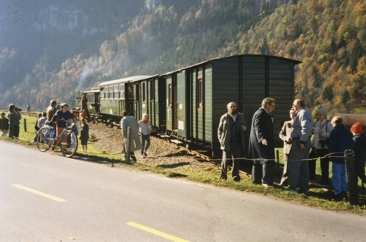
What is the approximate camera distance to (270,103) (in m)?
10.5

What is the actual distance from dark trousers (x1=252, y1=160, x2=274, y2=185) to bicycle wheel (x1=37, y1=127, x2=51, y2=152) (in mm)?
9278

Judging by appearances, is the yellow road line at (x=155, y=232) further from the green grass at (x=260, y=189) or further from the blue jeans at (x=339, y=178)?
the blue jeans at (x=339, y=178)

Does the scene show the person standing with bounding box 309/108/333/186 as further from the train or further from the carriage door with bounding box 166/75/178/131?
the carriage door with bounding box 166/75/178/131

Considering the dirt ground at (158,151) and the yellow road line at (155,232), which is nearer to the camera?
the yellow road line at (155,232)

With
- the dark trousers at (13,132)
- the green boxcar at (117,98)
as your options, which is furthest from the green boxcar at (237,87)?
the green boxcar at (117,98)

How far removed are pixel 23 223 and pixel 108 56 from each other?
588ft

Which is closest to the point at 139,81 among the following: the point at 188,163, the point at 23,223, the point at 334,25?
the point at 188,163

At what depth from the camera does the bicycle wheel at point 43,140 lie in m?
17.9

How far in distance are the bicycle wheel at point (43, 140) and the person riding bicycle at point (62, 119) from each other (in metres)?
1.05

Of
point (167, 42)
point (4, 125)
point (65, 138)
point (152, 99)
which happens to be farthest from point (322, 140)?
point (167, 42)

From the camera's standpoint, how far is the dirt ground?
16047 mm

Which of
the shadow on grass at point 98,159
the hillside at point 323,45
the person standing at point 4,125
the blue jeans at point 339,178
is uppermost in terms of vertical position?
the hillside at point 323,45

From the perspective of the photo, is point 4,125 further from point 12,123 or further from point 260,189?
point 260,189

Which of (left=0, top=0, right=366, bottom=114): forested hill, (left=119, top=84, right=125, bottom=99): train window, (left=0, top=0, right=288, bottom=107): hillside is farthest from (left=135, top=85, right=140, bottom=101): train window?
(left=0, top=0, right=288, bottom=107): hillside
